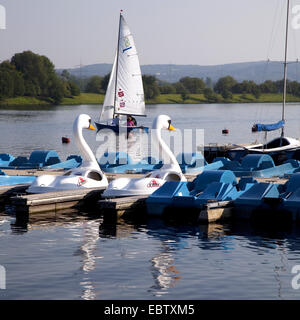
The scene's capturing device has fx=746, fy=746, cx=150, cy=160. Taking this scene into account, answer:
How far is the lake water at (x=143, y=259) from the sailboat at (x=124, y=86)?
5320 centimetres

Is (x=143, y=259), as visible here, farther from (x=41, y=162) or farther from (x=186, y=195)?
(x=41, y=162)

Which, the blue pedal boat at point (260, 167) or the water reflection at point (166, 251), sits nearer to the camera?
the water reflection at point (166, 251)

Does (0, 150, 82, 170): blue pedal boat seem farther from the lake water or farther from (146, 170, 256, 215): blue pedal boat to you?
(146, 170, 256, 215): blue pedal boat

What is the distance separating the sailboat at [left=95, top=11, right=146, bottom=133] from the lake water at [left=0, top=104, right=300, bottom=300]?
5320 centimetres

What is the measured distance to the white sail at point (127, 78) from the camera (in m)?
78.9

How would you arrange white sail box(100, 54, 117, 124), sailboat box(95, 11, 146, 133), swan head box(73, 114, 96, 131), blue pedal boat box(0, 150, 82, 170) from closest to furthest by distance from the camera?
swan head box(73, 114, 96, 131), blue pedal boat box(0, 150, 82, 170), sailboat box(95, 11, 146, 133), white sail box(100, 54, 117, 124)

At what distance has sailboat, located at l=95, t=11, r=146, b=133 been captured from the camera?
79.1 m

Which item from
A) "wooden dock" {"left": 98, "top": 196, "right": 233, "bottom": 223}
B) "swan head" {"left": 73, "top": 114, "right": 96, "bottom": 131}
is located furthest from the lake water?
"swan head" {"left": 73, "top": 114, "right": 96, "bottom": 131}

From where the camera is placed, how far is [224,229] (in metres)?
24.9

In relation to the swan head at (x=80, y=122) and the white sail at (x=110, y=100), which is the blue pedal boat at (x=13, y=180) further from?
the white sail at (x=110, y=100)

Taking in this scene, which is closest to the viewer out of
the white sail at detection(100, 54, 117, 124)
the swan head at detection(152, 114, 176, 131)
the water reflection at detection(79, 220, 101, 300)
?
the water reflection at detection(79, 220, 101, 300)

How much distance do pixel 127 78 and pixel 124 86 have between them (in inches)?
53.5

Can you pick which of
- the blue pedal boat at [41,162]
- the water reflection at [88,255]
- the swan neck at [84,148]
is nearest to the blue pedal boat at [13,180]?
the swan neck at [84,148]

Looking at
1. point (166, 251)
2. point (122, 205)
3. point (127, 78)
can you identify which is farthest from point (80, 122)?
point (127, 78)
